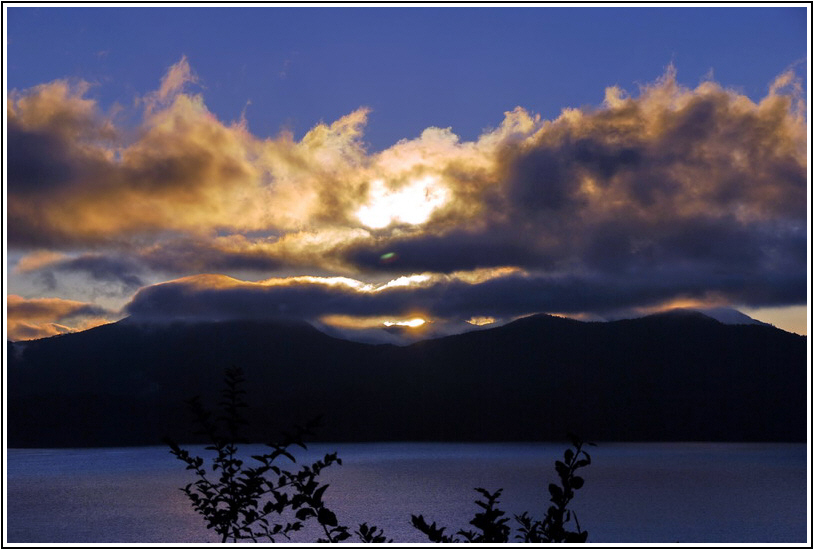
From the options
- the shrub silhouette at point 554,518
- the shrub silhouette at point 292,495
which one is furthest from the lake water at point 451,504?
the shrub silhouette at point 554,518

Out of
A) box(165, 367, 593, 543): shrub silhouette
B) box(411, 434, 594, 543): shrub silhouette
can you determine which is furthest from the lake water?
box(411, 434, 594, 543): shrub silhouette

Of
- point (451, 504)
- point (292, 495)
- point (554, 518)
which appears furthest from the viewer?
point (451, 504)

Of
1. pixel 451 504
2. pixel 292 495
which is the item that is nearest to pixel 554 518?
pixel 292 495

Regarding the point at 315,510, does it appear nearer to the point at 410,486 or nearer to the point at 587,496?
the point at 587,496

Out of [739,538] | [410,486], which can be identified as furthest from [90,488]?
[739,538]

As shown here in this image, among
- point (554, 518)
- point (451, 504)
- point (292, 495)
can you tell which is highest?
point (292, 495)

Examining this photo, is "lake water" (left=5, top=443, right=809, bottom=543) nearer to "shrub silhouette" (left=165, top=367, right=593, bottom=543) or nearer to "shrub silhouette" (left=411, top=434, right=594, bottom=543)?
"shrub silhouette" (left=165, top=367, right=593, bottom=543)

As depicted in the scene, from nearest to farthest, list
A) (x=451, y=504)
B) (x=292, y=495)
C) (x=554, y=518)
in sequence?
(x=554, y=518), (x=292, y=495), (x=451, y=504)

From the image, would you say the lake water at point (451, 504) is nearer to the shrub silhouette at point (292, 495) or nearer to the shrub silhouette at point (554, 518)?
Result: the shrub silhouette at point (292, 495)

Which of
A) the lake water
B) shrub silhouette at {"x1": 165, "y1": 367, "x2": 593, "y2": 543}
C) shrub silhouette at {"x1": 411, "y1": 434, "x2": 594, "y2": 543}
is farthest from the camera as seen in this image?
the lake water

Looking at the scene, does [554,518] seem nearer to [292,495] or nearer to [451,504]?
[292,495]

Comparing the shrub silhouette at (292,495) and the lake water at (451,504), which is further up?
the shrub silhouette at (292,495)

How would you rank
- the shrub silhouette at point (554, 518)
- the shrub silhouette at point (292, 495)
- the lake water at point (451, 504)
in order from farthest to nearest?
the lake water at point (451, 504), the shrub silhouette at point (292, 495), the shrub silhouette at point (554, 518)
